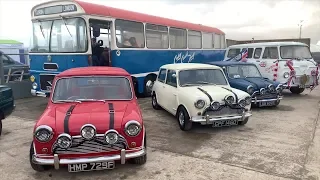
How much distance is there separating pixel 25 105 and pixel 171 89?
19.0 feet

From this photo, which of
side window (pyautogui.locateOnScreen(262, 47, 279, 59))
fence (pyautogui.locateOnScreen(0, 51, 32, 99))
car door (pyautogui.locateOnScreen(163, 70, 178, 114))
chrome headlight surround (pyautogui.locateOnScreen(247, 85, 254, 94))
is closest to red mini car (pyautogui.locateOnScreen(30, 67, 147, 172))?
car door (pyautogui.locateOnScreen(163, 70, 178, 114))

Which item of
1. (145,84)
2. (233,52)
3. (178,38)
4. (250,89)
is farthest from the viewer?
(233,52)

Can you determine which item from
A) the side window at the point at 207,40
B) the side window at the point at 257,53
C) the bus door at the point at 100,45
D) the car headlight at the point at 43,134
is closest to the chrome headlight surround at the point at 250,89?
the side window at the point at 257,53

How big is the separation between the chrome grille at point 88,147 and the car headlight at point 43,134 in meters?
0.15

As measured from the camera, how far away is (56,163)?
3.92 m

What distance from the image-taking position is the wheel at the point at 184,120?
251 inches

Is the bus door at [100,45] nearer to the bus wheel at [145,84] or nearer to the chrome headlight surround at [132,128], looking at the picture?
the bus wheel at [145,84]

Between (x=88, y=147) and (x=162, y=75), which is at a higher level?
(x=162, y=75)

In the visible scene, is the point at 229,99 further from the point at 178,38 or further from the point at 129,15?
the point at 178,38

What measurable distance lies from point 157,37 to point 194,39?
3077 millimetres

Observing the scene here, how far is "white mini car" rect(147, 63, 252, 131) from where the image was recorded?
20.3 feet

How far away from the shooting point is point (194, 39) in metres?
14.0

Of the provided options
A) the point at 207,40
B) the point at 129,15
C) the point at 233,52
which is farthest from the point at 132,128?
the point at 207,40

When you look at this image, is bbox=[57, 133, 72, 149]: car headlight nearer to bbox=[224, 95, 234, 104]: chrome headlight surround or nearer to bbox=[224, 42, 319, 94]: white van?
bbox=[224, 95, 234, 104]: chrome headlight surround
